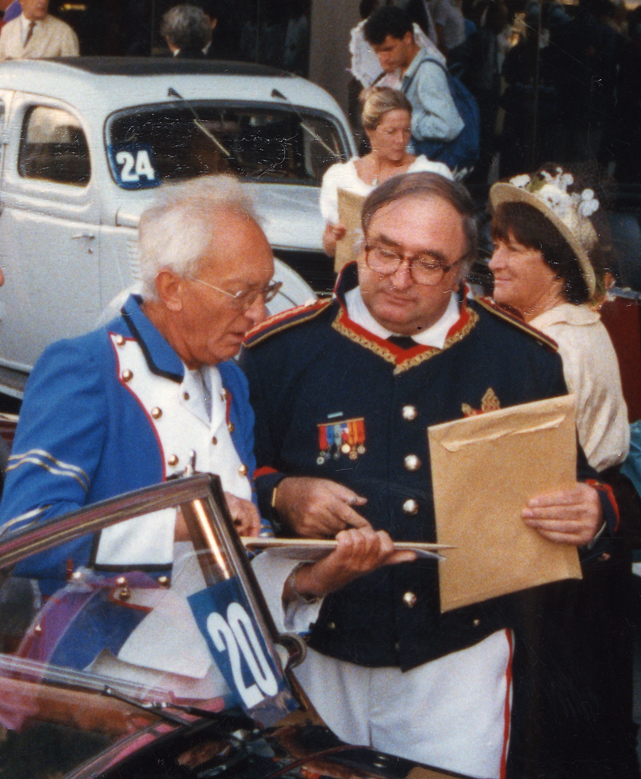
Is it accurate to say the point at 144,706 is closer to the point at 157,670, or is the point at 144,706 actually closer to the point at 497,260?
the point at 157,670

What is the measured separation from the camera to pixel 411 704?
2014mm

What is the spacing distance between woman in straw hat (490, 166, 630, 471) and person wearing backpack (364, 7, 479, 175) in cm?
84

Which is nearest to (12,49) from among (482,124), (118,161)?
(118,161)

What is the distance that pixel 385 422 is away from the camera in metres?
2.04

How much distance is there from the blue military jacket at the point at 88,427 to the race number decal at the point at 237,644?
13.0 inches

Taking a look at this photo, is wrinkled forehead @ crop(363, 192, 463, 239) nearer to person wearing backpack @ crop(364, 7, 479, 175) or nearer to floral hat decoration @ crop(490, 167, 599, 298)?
floral hat decoration @ crop(490, 167, 599, 298)

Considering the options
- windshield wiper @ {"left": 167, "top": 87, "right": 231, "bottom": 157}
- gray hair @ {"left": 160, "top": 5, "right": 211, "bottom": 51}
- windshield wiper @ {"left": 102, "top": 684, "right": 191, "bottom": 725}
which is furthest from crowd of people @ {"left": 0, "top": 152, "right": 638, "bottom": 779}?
gray hair @ {"left": 160, "top": 5, "right": 211, "bottom": 51}

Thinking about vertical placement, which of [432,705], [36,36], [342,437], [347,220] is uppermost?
[36,36]

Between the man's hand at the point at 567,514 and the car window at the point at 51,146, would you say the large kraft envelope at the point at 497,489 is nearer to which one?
the man's hand at the point at 567,514

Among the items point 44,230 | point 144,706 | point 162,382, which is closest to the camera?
point 144,706

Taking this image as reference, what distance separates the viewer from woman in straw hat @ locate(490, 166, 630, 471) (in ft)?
8.21

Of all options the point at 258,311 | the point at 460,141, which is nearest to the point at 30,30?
the point at 460,141

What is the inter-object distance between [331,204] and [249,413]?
4.72 ft

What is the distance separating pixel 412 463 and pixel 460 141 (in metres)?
1.97
